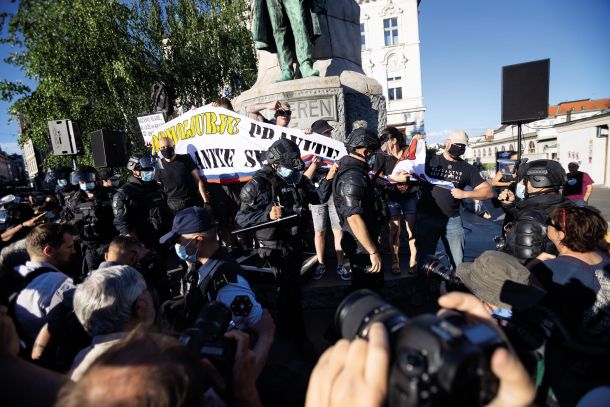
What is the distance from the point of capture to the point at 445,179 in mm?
3867

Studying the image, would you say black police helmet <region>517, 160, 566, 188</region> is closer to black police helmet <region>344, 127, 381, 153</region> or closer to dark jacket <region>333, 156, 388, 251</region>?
dark jacket <region>333, 156, 388, 251</region>

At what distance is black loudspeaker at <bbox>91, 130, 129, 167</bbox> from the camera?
6969 mm

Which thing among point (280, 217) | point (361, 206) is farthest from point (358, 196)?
point (280, 217)

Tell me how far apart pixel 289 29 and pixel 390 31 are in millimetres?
37563

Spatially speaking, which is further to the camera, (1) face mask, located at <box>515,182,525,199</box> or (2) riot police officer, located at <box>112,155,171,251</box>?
(2) riot police officer, located at <box>112,155,171,251</box>

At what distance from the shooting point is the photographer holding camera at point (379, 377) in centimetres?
72

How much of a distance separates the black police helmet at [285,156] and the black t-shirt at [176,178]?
2066 millimetres

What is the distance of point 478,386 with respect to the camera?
735 millimetres

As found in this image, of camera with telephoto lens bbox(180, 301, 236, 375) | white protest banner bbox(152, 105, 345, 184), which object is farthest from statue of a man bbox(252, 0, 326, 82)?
camera with telephoto lens bbox(180, 301, 236, 375)

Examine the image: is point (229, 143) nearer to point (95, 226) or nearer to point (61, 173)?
point (95, 226)

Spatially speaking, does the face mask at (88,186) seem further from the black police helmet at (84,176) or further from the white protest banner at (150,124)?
the white protest banner at (150,124)

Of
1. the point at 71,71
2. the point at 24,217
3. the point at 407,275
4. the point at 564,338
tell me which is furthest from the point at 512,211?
the point at 71,71

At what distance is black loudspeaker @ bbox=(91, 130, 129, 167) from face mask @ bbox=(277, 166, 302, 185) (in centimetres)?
553

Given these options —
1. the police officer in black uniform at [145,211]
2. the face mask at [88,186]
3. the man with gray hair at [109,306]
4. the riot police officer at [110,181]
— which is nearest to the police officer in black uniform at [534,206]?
the man with gray hair at [109,306]
